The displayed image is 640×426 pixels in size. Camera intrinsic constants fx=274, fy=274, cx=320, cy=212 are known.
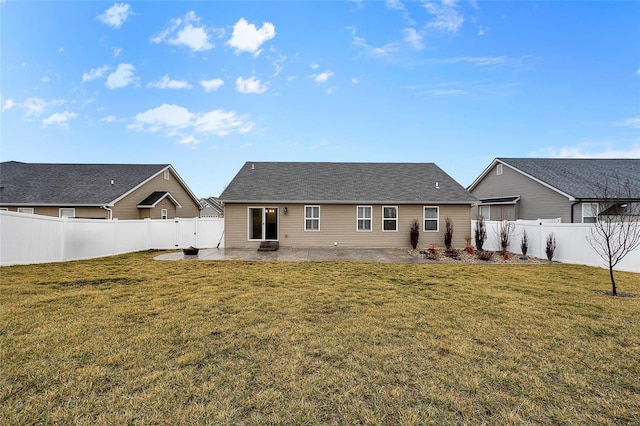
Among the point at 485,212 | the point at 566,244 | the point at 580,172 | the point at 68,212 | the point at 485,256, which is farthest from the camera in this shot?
the point at 485,212

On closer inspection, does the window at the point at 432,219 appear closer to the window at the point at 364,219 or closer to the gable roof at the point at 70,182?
the window at the point at 364,219

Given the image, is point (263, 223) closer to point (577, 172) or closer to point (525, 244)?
point (525, 244)

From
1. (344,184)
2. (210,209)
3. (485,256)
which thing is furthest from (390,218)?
(210,209)

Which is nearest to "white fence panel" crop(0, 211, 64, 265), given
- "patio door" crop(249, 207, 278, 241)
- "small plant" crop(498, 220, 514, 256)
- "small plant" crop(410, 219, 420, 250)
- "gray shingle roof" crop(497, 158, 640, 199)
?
"patio door" crop(249, 207, 278, 241)

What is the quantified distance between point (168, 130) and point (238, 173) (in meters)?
9.36

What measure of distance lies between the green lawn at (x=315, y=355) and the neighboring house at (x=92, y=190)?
12176mm

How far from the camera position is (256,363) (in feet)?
10.9

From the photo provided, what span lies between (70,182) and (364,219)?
20111 mm

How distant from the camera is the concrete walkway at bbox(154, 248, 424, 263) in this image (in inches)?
470

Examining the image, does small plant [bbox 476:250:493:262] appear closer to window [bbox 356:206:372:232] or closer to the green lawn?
the green lawn

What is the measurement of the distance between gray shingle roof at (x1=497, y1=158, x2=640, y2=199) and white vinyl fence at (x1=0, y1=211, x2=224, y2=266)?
21.0 metres

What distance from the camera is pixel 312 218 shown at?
50.4 feet

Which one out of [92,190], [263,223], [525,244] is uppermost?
[92,190]

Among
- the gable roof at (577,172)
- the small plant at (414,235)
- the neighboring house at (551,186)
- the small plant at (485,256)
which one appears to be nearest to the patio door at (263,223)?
the small plant at (414,235)
